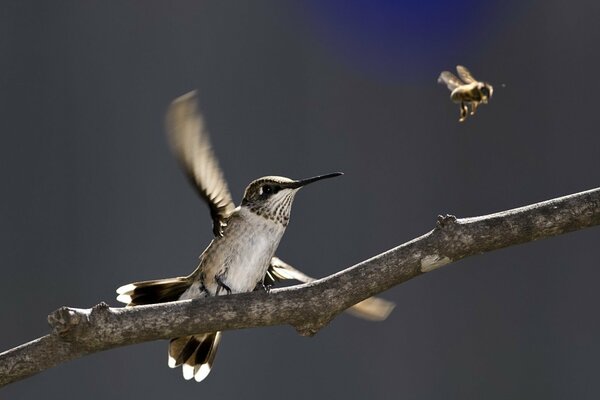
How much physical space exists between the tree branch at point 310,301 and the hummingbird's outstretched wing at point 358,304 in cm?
31

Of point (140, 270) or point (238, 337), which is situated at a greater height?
point (140, 270)

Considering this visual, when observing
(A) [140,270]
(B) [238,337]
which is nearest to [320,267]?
(B) [238,337]

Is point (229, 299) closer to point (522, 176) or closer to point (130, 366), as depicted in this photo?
point (130, 366)

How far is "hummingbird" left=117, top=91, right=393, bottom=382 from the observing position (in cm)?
300

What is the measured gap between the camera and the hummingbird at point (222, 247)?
300 cm

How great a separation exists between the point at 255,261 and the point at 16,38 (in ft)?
8.17

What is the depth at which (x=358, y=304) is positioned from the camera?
292 centimetres

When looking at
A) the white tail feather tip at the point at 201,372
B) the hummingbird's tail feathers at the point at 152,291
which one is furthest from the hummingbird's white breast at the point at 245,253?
the white tail feather tip at the point at 201,372

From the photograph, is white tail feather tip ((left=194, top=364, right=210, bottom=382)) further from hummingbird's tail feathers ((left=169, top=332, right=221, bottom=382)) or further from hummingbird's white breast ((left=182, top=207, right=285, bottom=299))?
hummingbird's white breast ((left=182, top=207, right=285, bottom=299))

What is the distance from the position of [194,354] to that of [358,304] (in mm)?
584

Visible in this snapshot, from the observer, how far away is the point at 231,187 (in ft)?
15.9

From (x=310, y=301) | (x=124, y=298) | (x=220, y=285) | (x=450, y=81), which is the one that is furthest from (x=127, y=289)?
(x=450, y=81)

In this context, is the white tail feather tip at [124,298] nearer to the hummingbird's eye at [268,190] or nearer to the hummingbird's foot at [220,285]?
the hummingbird's foot at [220,285]

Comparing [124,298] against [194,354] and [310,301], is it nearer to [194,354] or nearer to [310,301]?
[194,354]
